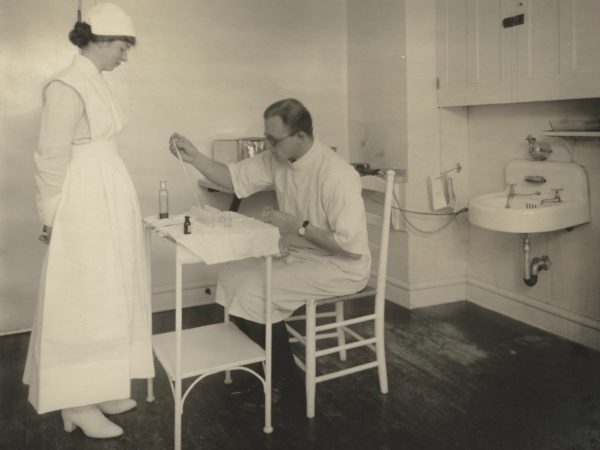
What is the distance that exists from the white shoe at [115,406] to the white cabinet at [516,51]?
2337 mm

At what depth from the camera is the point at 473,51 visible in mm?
3502

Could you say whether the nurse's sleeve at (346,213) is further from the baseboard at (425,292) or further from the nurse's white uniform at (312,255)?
the baseboard at (425,292)

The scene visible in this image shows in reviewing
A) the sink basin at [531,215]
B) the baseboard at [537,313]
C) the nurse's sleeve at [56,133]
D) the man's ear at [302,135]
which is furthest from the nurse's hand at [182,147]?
the baseboard at [537,313]

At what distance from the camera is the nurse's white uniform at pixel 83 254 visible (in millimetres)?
2148

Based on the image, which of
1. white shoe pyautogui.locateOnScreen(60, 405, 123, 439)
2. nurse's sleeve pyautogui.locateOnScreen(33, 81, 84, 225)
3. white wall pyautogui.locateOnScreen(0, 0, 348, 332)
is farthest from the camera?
white wall pyautogui.locateOnScreen(0, 0, 348, 332)

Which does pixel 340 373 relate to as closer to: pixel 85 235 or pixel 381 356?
pixel 381 356

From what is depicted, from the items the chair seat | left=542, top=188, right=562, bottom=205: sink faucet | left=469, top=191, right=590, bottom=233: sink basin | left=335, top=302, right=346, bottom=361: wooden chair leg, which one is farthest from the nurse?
left=542, top=188, right=562, bottom=205: sink faucet

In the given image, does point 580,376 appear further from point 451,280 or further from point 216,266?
point 216,266

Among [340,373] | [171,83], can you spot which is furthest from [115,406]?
[171,83]

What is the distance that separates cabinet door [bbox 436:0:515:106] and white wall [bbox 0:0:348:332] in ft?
2.65

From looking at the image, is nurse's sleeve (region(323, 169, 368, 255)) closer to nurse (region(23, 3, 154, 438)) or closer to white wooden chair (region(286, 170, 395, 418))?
white wooden chair (region(286, 170, 395, 418))

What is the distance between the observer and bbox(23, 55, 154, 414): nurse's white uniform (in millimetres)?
2148

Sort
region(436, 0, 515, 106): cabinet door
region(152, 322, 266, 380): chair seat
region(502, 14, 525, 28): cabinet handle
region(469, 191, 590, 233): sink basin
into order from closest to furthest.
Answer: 1. region(152, 322, 266, 380): chair seat
2. region(469, 191, 590, 233): sink basin
3. region(502, 14, 525, 28): cabinet handle
4. region(436, 0, 515, 106): cabinet door

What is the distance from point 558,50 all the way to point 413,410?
5.81ft
